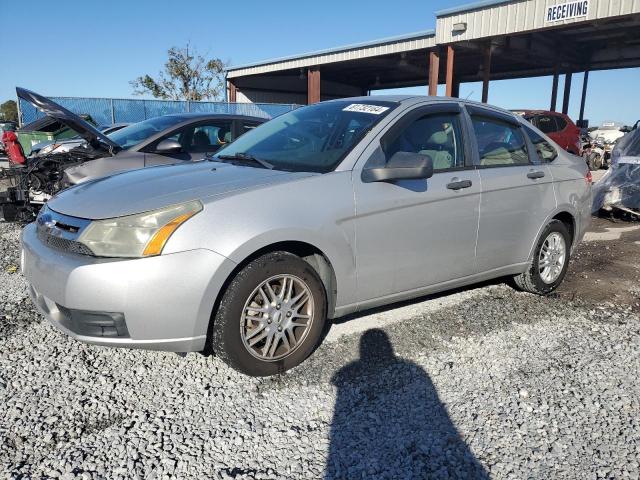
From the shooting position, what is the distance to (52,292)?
8.85 feet

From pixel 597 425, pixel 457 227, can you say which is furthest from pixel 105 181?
pixel 597 425

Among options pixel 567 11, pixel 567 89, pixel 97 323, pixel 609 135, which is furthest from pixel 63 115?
pixel 567 89

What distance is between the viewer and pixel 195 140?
652 cm

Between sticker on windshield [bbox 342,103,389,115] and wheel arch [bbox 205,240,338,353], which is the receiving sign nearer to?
sticker on windshield [bbox 342,103,389,115]

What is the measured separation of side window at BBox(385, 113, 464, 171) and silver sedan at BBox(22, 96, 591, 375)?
1 cm

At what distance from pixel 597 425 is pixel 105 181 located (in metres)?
3.16

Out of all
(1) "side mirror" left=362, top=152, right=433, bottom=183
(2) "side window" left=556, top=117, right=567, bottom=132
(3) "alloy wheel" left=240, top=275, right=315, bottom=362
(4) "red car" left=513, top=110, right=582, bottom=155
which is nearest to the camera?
(3) "alloy wheel" left=240, top=275, right=315, bottom=362

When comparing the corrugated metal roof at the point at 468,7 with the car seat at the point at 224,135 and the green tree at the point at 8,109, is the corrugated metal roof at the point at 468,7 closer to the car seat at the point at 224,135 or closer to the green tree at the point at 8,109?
the car seat at the point at 224,135

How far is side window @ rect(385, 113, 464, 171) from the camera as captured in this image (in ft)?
11.7

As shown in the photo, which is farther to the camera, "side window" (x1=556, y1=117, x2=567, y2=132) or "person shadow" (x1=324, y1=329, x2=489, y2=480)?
"side window" (x1=556, y1=117, x2=567, y2=132)

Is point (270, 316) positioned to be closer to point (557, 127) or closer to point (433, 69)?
point (557, 127)

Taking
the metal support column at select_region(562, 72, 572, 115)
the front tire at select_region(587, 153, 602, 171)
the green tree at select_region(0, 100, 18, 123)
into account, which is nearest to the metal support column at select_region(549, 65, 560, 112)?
the metal support column at select_region(562, 72, 572, 115)

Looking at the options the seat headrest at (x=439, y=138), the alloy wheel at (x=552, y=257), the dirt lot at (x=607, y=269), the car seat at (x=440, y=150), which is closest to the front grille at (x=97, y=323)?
the car seat at (x=440, y=150)

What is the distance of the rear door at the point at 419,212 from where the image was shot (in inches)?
127
